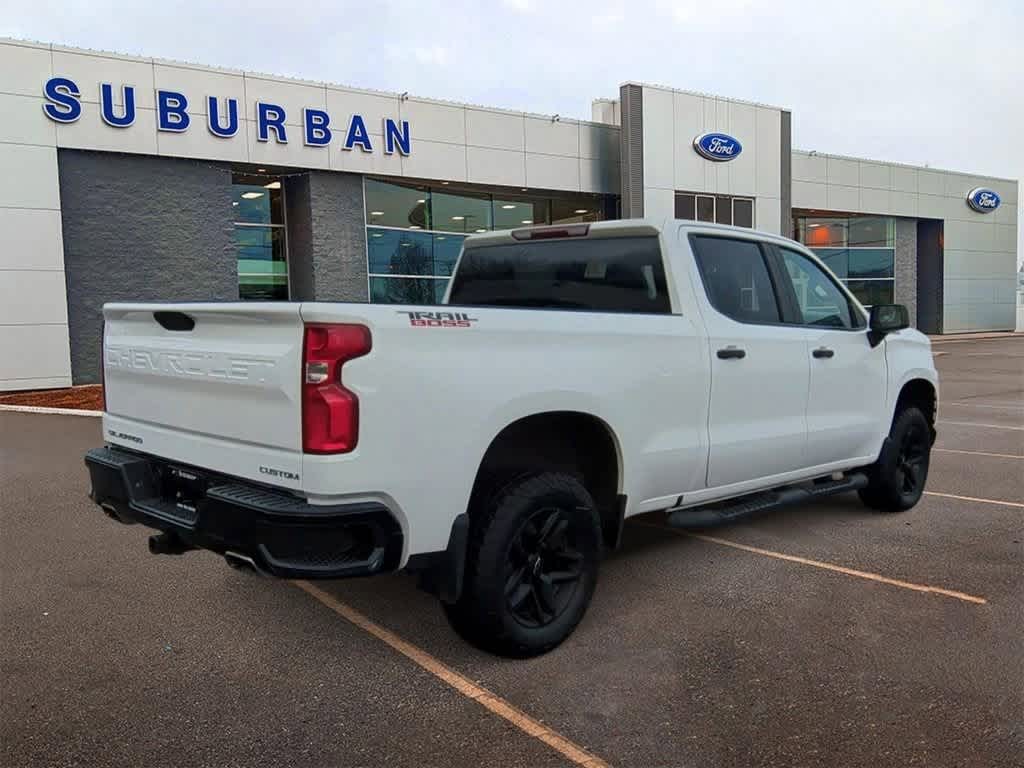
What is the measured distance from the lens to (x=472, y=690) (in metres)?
3.55

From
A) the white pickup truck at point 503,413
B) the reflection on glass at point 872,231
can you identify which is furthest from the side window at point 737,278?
the reflection on glass at point 872,231

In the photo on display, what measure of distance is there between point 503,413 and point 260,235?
17362 mm

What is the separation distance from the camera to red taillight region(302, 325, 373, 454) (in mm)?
3109

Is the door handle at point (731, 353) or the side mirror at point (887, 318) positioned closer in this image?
the door handle at point (731, 353)

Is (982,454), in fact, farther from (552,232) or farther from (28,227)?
(28,227)

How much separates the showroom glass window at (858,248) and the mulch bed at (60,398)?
2454 centimetres

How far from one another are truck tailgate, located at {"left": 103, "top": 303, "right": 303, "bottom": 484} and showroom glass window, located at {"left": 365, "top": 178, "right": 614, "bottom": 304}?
15.8 m

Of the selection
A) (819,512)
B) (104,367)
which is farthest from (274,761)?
(819,512)

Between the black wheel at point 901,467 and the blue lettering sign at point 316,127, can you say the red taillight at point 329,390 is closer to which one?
the black wheel at point 901,467

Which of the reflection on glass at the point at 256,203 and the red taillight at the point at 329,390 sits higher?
the reflection on glass at the point at 256,203

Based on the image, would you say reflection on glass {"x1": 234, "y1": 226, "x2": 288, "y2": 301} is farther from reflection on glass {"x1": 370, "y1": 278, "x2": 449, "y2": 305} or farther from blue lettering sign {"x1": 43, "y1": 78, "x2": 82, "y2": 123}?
blue lettering sign {"x1": 43, "y1": 78, "x2": 82, "y2": 123}

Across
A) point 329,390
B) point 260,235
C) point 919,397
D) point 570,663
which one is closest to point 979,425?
point 919,397

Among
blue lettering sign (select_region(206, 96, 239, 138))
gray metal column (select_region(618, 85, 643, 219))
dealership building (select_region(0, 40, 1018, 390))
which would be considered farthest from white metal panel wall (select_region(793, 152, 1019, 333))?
blue lettering sign (select_region(206, 96, 239, 138))

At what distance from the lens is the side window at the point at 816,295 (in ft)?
17.9
